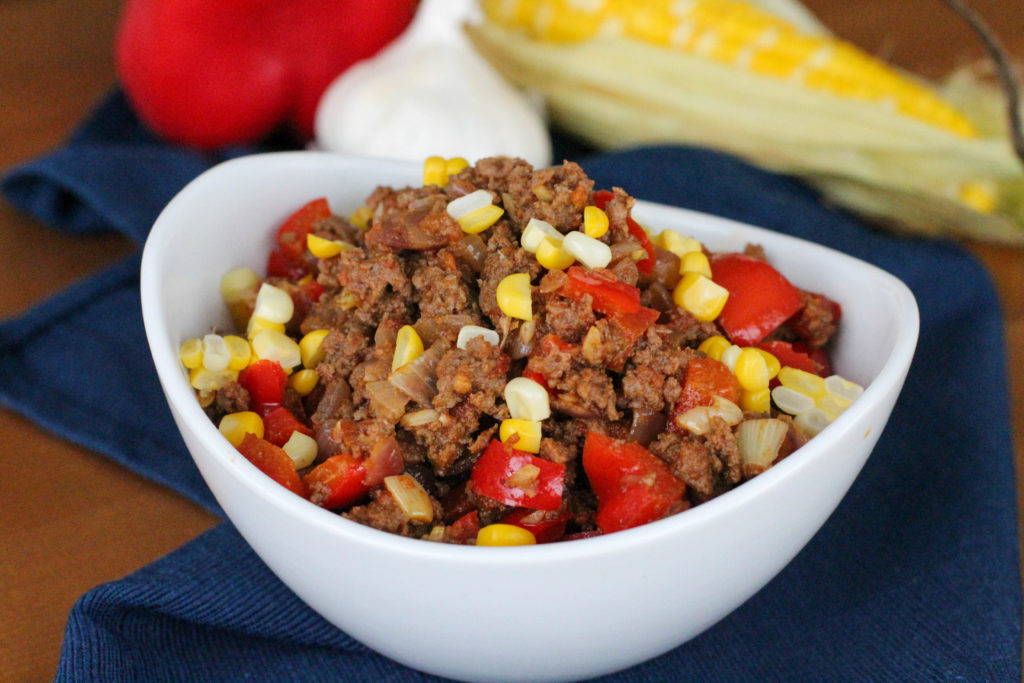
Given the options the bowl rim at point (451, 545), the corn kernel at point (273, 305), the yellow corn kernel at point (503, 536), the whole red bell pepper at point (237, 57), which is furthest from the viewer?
the whole red bell pepper at point (237, 57)

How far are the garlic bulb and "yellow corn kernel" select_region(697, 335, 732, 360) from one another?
1.40m

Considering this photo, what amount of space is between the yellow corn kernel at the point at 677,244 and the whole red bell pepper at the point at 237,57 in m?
1.91

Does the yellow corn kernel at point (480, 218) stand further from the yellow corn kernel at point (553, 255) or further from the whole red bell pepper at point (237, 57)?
the whole red bell pepper at point (237, 57)

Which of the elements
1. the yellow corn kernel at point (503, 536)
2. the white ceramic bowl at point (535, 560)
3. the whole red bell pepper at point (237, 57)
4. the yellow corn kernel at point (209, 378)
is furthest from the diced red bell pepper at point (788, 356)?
the whole red bell pepper at point (237, 57)

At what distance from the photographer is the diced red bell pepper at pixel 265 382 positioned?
183 centimetres

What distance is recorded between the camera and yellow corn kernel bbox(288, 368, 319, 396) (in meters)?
1.85

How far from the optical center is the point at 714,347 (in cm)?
184

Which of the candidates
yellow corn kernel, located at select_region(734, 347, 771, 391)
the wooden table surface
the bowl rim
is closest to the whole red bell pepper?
the wooden table surface

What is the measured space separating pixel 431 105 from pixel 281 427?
5.31ft

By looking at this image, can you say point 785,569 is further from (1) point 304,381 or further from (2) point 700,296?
(1) point 304,381

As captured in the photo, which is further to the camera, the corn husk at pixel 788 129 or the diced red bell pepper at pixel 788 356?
the corn husk at pixel 788 129

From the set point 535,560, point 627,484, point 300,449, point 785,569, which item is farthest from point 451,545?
point 785,569

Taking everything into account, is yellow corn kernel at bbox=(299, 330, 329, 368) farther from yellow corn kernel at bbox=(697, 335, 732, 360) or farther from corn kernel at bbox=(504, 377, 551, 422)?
yellow corn kernel at bbox=(697, 335, 732, 360)

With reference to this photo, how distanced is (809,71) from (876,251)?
3.22 feet
